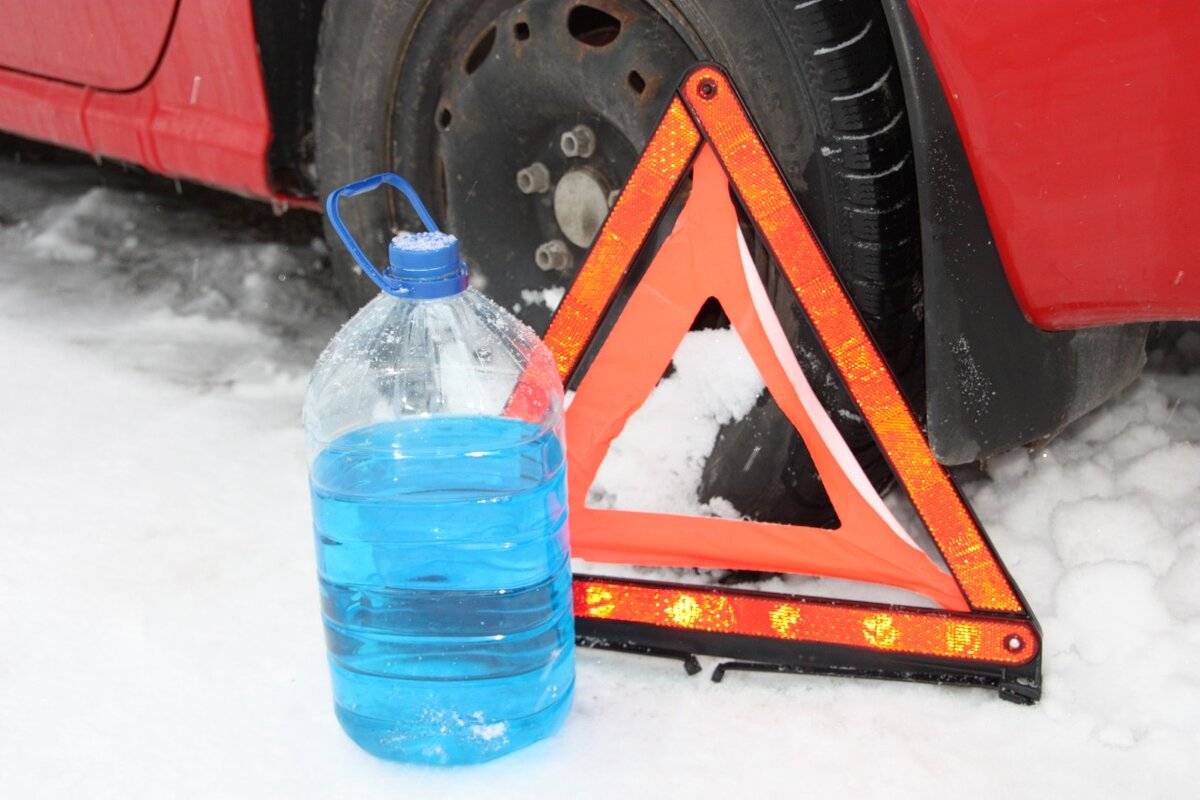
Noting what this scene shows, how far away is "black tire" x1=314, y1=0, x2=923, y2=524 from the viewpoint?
64.8 inches

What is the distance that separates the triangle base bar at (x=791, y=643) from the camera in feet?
5.48

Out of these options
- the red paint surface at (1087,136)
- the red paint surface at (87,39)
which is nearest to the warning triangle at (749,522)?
the red paint surface at (1087,136)

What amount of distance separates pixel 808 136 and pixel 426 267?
54 centimetres

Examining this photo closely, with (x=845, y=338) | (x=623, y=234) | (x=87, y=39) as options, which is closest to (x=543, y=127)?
(x=623, y=234)

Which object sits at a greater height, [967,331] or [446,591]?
[967,331]

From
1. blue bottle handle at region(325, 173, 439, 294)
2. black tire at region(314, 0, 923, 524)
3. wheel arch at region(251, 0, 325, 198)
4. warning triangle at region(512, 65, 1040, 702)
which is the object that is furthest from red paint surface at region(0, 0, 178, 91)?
warning triangle at region(512, 65, 1040, 702)

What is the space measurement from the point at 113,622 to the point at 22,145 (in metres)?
2.98

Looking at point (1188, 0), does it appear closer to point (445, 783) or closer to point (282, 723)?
point (445, 783)

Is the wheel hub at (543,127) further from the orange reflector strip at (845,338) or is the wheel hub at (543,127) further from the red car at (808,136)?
the orange reflector strip at (845,338)

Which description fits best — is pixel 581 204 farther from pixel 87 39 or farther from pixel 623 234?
pixel 87 39

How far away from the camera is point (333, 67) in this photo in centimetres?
228

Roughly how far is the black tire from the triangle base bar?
9.7 inches

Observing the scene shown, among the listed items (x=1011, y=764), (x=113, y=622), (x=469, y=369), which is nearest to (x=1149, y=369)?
(x=1011, y=764)

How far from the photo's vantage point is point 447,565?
1662 millimetres
